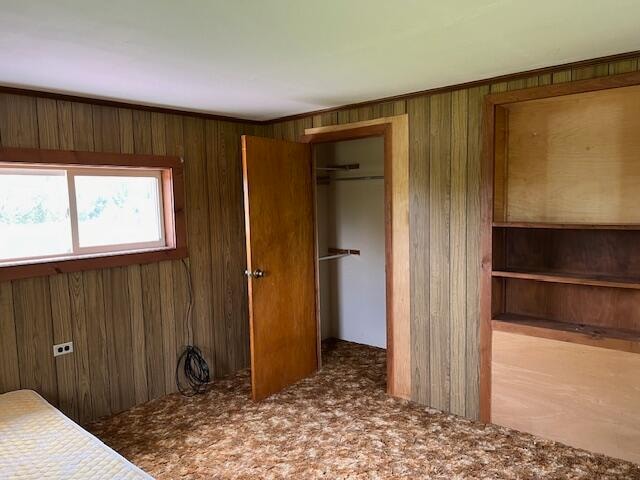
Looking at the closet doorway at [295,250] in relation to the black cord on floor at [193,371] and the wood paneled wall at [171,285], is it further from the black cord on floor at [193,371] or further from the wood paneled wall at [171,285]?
the black cord on floor at [193,371]

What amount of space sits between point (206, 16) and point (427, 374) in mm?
2583

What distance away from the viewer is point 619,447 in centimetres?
245

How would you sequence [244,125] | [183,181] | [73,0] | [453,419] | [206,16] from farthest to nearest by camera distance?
[244,125] < [183,181] < [453,419] < [206,16] < [73,0]

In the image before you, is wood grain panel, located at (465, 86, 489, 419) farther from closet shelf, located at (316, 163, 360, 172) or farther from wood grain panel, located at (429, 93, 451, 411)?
closet shelf, located at (316, 163, 360, 172)

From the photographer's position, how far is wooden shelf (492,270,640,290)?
92.4 inches

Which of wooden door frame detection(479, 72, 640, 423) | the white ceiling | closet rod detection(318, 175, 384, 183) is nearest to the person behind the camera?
the white ceiling

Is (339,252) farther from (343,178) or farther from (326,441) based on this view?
(326,441)

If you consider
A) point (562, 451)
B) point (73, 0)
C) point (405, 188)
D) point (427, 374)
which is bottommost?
point (562, 451)

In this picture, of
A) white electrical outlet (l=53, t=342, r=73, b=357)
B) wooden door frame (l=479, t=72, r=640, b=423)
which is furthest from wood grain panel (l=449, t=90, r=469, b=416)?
white electrical outlet (l=53, t=342, r=73, b=357)

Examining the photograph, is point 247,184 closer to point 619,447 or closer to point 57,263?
point 57,263

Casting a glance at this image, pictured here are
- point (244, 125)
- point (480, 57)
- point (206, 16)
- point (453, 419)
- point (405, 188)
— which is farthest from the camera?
point (244, 125)

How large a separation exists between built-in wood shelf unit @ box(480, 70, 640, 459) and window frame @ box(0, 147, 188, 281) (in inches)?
87.0

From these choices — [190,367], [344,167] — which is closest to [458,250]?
[344,167]

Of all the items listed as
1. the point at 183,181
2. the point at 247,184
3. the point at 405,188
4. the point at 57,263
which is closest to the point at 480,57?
the point at 405,188
